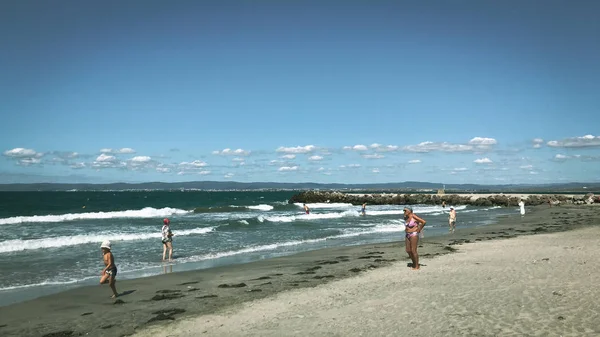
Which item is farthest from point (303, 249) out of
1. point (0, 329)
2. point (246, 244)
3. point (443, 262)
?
point (0, 329)

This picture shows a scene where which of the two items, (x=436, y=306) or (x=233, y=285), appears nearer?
(x=436, y=306)

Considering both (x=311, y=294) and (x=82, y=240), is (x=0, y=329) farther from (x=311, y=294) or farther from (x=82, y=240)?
(x=82, y=240)

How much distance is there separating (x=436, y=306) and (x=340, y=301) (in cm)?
198

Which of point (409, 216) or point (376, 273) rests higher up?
point (409, 216)

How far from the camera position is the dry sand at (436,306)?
7453 mm

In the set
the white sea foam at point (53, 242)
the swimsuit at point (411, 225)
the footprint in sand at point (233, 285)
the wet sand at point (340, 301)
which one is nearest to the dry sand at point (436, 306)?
the wet sand at point (340, 301)

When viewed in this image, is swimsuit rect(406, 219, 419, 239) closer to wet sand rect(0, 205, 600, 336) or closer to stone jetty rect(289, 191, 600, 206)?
wet sand rect(0, 205, 600, 336)

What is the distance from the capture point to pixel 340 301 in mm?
9711

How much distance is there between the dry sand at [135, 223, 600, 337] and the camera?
7.45 meters

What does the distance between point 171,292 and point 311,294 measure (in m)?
3.58

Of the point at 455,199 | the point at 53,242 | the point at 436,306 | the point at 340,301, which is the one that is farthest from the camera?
the point at 455,199

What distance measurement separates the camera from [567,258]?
45.1 feet

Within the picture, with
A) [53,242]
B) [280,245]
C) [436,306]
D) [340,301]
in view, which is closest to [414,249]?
[340,301]

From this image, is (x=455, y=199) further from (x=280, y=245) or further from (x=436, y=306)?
(x=436, y=306)
